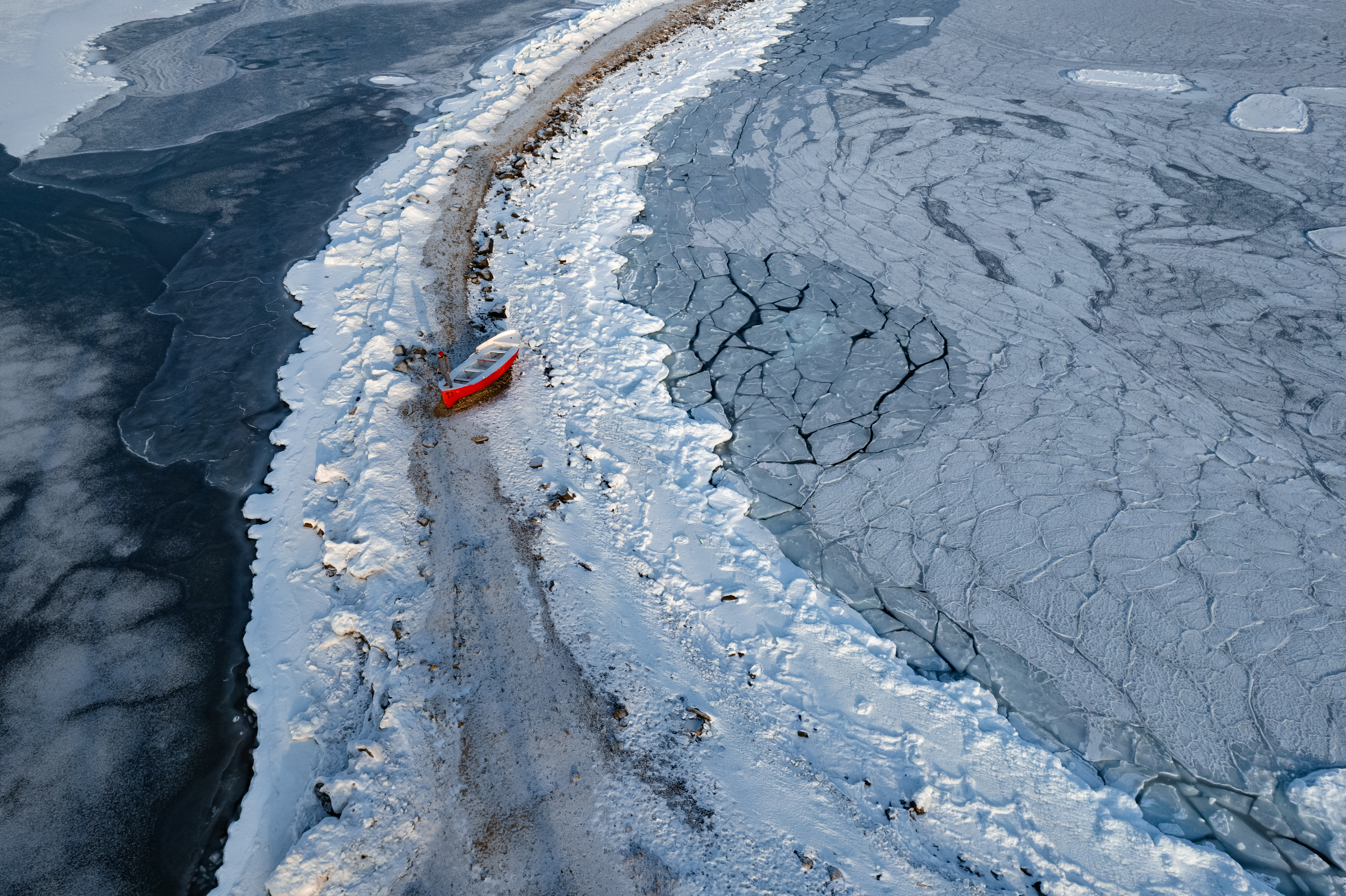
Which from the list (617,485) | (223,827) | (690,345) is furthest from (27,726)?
(690,345)

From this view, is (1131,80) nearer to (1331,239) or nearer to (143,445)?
(1331,239)

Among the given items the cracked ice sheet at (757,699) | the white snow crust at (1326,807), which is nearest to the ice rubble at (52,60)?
the cracked ice sheet at (757,699)

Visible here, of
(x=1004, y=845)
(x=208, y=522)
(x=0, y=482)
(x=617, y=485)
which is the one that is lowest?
(x=1004, y=845)

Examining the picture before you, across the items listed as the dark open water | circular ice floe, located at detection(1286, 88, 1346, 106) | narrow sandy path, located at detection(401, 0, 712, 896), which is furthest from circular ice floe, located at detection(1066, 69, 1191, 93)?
narrow sandy path, located at detection(401, 0, 712, 896)

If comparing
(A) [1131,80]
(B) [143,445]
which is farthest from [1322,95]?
(B) [143,445]

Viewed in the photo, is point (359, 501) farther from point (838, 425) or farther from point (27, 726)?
point (838, 425)

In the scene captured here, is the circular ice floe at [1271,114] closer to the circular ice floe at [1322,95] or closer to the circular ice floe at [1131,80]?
the circular ice floe at [1322,95]
